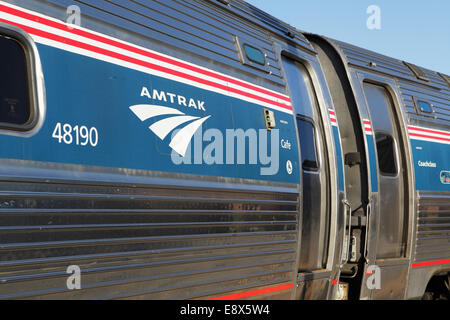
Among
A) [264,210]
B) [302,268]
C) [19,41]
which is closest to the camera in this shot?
[19,41]

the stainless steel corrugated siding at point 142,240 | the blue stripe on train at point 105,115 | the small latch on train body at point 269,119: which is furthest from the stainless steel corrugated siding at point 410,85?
the blue stripe on train at point 105,115

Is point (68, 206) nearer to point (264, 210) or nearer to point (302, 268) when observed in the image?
point (264, 210)

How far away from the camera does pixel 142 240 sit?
147 inches

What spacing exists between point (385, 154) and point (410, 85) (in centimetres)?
130

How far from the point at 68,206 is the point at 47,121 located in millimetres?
482

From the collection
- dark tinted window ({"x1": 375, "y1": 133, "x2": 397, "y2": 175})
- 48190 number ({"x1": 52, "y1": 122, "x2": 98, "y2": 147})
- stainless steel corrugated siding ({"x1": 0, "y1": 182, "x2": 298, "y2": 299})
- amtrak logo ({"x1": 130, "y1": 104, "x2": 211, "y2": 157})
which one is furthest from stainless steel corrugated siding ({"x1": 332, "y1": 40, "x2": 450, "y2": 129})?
48190 number ({"x1": 52, "y1": 122, "x2": 98, "y2": 147})

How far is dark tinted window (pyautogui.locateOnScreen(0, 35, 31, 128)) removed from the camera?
10.0 ft

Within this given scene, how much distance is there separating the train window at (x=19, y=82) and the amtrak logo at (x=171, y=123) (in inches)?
29.7

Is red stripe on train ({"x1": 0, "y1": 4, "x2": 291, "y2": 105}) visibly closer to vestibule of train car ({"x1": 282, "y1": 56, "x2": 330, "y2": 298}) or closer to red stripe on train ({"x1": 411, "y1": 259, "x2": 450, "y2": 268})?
vestibule of train car ({"x1": 282, "y1": 56, "x2": 330, "y2": 298})

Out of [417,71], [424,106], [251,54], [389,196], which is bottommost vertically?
[389,196]

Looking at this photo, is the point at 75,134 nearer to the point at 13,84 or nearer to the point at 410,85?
the point at 13,84

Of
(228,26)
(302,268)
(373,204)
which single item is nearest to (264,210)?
(302,268)

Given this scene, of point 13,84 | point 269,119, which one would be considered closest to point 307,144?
point 269,119

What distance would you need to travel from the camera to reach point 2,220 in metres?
2.87
